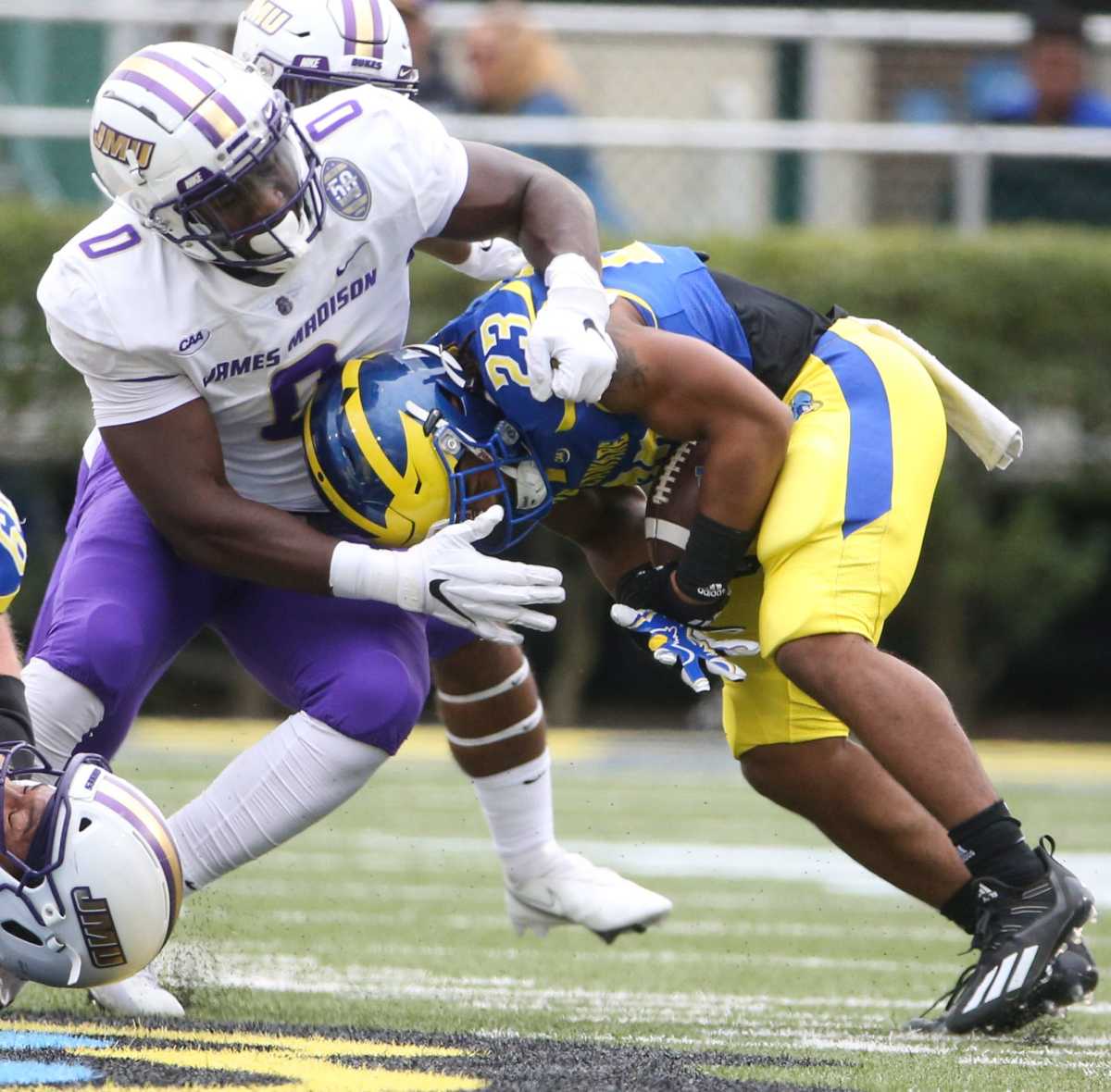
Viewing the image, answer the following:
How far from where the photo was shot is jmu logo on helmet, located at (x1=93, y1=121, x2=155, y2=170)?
305cm

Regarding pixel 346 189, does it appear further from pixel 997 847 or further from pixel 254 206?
pixel 997 847

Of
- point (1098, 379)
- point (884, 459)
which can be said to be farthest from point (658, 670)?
point (884, 459)

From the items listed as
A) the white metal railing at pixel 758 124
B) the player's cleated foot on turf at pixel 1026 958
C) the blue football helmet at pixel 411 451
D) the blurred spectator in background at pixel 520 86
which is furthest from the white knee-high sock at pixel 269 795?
the white metal railing at pixel 758 124

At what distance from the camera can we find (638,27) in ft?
29.2

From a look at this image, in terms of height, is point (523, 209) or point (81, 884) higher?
point (523, 209)

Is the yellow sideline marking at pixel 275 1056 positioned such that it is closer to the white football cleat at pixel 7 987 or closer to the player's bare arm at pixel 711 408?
the white football cleat at pixel 7 987

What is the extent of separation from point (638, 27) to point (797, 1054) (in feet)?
21.9

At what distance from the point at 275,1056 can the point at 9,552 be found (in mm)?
923

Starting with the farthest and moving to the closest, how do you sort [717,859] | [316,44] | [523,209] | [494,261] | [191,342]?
[717,859], [494,261], [316,44], [523,209], [191,342]

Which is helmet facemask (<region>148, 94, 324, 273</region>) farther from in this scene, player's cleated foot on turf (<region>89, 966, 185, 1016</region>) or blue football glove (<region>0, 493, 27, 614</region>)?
player's cleated foot on turf (<region>89, 966, 185, 1016</region>)

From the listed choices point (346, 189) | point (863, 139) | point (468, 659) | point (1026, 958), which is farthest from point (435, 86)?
point (1026, 958)

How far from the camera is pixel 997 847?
10.5 feet

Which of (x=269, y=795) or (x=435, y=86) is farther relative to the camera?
(x=435, y=86)

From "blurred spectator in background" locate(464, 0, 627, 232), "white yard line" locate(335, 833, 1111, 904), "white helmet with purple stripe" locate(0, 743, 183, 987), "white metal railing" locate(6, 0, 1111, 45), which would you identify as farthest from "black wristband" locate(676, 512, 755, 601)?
"white metal railing" locate(6, 0, 1111, 45)
